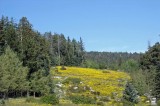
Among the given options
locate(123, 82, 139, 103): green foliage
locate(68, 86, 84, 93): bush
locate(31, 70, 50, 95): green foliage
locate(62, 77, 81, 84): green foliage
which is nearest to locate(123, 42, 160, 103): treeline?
locate(123, 82, 139, 103): green foliage

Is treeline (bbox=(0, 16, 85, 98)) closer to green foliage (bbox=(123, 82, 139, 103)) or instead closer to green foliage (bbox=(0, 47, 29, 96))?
green foliage (bbox=(0, 47, 29, 96))

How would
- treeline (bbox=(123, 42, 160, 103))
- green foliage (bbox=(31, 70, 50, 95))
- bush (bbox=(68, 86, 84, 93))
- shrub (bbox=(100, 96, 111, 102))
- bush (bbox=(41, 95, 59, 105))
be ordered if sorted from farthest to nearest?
bush (bbox=(68, 86, 84, 93)) < shrub (bbox=(100, 96, 111, 102)) < green foliage (bbox=(31, 70, 50, 95)) < treeline (bbox=(123, 42, 160, 103)) < bush (bbox=(41, 95, 59, 105))

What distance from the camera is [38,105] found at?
45.7 meters

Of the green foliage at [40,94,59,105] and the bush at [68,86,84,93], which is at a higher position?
the bush at [68,86,84,93]

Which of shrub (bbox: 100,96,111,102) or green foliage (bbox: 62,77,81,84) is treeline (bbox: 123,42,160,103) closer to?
shrub (bbox: 100,96,111,102)

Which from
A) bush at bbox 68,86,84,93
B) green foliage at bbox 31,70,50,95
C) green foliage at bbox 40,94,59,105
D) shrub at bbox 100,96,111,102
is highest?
green foliage at bbox 31,70,50,95

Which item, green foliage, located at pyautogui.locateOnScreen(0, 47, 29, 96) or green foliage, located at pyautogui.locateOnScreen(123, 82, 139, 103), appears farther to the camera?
green foliage, located at pyautogui.locateOnScreen(123, 82, 139, 103)

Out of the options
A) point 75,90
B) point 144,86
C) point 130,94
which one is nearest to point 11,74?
point 130,94

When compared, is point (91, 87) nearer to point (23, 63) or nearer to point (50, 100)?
point (23, 63)

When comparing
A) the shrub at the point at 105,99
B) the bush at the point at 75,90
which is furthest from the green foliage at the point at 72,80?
the shrub at the point at 105,99

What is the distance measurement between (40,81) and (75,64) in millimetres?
83149

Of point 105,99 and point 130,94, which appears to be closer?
point 130,94

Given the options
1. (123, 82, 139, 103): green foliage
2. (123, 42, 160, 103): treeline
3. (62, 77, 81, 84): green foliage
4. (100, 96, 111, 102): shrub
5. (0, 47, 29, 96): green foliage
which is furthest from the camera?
(62, 77, 81, 84): green foliage

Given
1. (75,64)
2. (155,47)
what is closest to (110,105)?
(155,47)
